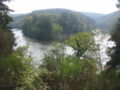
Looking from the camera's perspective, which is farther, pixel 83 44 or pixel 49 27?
pixel 49 27

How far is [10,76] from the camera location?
5.84 m

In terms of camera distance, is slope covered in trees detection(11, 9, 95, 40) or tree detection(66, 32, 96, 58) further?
slope covered in trees detection(11, 9, 95, 40)

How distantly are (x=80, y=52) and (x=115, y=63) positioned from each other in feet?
58.0

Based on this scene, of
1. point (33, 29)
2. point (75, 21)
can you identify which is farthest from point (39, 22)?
point (75, 21)

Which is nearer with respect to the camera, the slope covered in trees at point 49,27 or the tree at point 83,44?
the tree at point 83,44

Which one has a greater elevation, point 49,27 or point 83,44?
point 83,44

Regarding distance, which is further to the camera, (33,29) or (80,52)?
(33,29)

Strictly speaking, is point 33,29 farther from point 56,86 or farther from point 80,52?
point 56,86

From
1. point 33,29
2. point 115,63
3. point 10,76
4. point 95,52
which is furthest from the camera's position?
point 33,29

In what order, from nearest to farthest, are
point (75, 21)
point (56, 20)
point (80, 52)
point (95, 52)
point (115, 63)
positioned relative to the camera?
point (115, 63) < point (95, 52) < point (80, 52) < point (56, 20) < point (75, 21)

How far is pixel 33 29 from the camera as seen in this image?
79750 mm

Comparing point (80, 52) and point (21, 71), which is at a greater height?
point (21, 71)

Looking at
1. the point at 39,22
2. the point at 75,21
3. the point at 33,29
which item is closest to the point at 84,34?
the point at 33,29

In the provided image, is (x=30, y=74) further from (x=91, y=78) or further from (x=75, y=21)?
(x=75, y=21)
